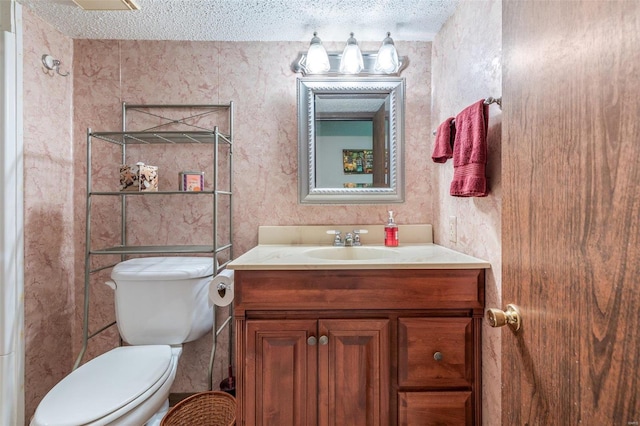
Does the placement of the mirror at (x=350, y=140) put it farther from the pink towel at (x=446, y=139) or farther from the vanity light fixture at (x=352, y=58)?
the pink towel at (x=446, y=139)

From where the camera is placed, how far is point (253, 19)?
1396 millimetres

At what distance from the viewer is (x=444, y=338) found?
105 centimetres

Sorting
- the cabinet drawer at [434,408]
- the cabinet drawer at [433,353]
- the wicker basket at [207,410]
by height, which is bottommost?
the wicker basket at [207,410]

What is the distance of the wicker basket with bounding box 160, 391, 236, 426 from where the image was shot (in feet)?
4.12

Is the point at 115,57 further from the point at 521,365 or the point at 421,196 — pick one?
the point at 521,365

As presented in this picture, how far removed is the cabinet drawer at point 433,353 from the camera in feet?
3.42

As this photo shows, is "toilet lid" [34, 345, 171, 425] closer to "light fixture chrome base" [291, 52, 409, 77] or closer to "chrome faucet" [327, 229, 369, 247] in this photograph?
"chrome faucet" [327, 229, 369, 247]

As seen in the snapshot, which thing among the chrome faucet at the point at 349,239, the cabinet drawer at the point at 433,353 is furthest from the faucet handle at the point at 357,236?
the cabinet drawer at the point at 433,353

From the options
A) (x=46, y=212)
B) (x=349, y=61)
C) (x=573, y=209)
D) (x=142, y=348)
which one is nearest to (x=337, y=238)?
(x=349, y=61)

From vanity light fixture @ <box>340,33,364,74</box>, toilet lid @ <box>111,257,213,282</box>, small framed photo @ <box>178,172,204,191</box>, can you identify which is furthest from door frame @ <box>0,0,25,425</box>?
vanity light fixture @ <box>340,33,364,74</box>

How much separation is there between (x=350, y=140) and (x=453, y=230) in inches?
27.0

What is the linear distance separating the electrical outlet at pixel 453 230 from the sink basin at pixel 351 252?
27 centimetres

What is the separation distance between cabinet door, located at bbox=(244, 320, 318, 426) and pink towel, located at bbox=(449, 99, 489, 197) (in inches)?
30.9

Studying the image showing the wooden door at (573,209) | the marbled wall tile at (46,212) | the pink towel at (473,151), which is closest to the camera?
the wooden door at (573,209)
